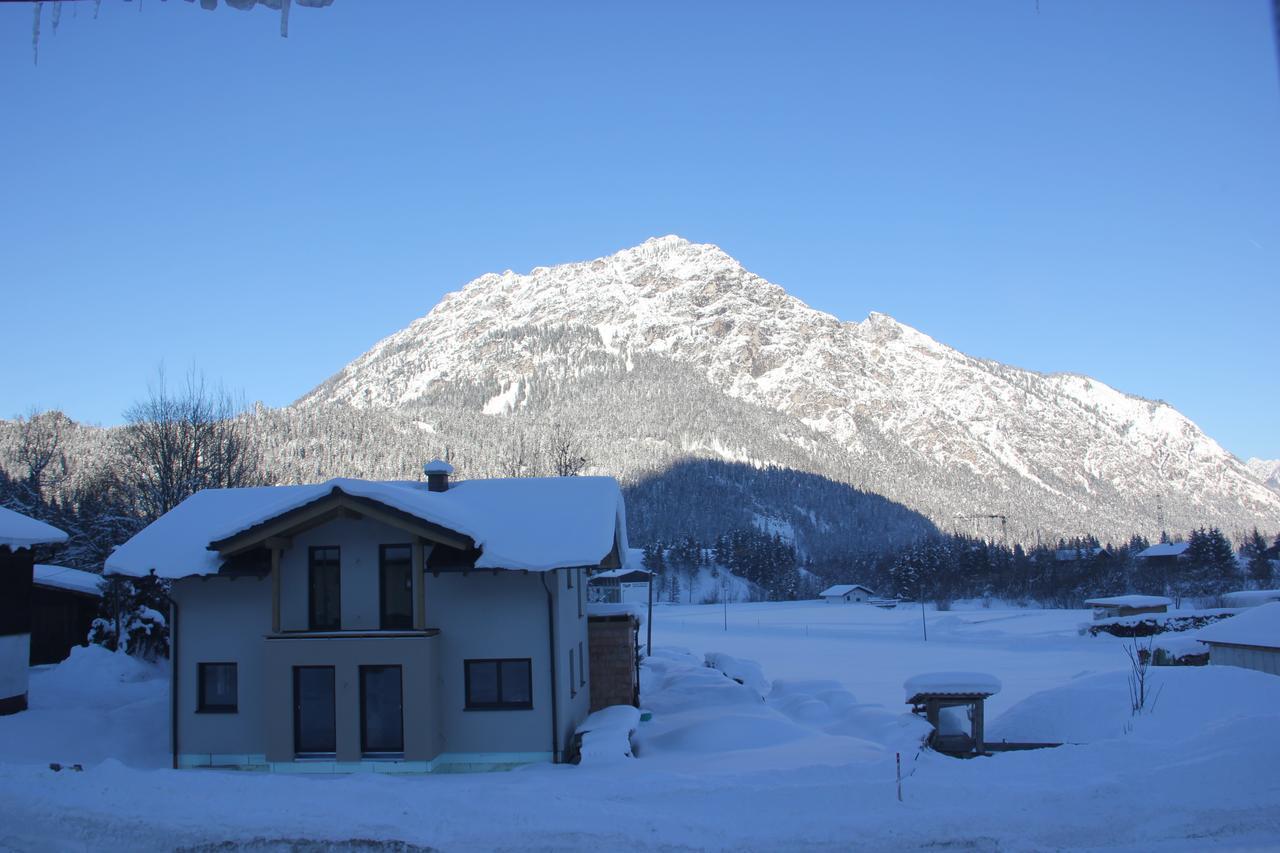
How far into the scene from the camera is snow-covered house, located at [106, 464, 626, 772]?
1528 cm

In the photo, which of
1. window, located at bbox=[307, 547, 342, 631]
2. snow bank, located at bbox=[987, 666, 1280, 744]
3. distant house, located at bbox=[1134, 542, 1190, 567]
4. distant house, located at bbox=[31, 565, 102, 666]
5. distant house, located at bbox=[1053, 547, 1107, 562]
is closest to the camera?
snow bank, located at bbox=[987, 666, 1280, 744]

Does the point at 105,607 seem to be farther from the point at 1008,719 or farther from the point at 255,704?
the point at 1008,719

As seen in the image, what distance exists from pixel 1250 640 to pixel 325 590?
69.3 feet

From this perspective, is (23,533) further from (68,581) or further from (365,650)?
(365,650)

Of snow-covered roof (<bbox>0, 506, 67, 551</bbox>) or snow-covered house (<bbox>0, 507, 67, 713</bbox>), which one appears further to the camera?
snow-covered roof (<bbox>0, 506, 67, 551</bbox>)

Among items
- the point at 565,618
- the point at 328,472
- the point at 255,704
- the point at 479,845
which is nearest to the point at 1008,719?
the point at 565,618

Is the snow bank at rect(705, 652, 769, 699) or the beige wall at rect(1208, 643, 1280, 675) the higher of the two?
the beige wall at rect(1208, 643, 1280, 675)

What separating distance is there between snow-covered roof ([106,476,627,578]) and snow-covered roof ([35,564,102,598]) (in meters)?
11.4

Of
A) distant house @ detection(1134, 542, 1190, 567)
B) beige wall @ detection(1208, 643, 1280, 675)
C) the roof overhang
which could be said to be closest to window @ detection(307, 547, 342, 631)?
the roof overhang

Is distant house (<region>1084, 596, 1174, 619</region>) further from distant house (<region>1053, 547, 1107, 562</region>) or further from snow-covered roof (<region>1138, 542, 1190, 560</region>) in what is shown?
snow-covered roof (<region>1138, 542, 1190, 560</region>)

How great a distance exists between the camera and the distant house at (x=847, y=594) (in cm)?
10158

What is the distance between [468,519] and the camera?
16016mm

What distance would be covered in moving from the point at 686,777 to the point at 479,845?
11.4ft

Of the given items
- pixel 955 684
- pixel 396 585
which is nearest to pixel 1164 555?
pixel 955 684
